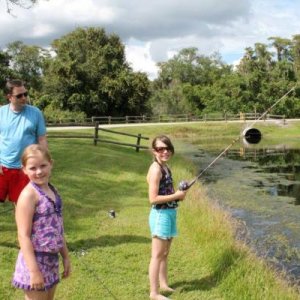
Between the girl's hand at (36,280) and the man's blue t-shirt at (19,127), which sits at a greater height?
the man's blue t-shirt at (19,127)

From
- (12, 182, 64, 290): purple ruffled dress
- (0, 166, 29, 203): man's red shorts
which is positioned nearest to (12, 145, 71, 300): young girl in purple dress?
(12, 182, 64, 290): purple ruffled dress

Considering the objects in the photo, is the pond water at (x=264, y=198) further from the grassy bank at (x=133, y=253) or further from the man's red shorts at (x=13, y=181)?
the man's red shorts at (x=13, y=181)

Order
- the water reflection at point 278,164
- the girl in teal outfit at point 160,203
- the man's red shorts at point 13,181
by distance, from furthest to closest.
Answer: the water reflection at point 278,164 < the man's red shorts at point 13,181 < the girl in teal outfit at point 160,203

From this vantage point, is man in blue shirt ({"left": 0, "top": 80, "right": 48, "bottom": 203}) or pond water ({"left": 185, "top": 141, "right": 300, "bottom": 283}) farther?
pond water ({"left": 185, "top": 141, "right": 300, "bottom": 283})

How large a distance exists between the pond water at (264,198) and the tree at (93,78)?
2565 cm

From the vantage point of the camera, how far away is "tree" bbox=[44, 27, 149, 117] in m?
51.4

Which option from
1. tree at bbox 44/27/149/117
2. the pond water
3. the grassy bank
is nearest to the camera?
the grassy bank

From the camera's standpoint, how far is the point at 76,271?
6414 mm

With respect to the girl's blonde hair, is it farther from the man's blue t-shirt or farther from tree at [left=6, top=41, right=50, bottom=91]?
tree at [left=6, top=41, right=50, bottom=91]

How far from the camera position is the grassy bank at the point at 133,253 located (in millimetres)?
5832

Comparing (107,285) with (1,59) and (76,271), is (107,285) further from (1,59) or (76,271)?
(1,59)

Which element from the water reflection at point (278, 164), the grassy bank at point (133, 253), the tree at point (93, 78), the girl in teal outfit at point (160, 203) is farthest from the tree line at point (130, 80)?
the girl in teal outfit at point (160, 203)

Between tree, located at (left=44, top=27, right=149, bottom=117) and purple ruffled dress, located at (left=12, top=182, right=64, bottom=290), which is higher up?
tree, located at (left=44, top=27, right=149, bottom=117)

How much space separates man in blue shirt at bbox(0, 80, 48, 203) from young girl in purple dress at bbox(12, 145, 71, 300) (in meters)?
2.57
